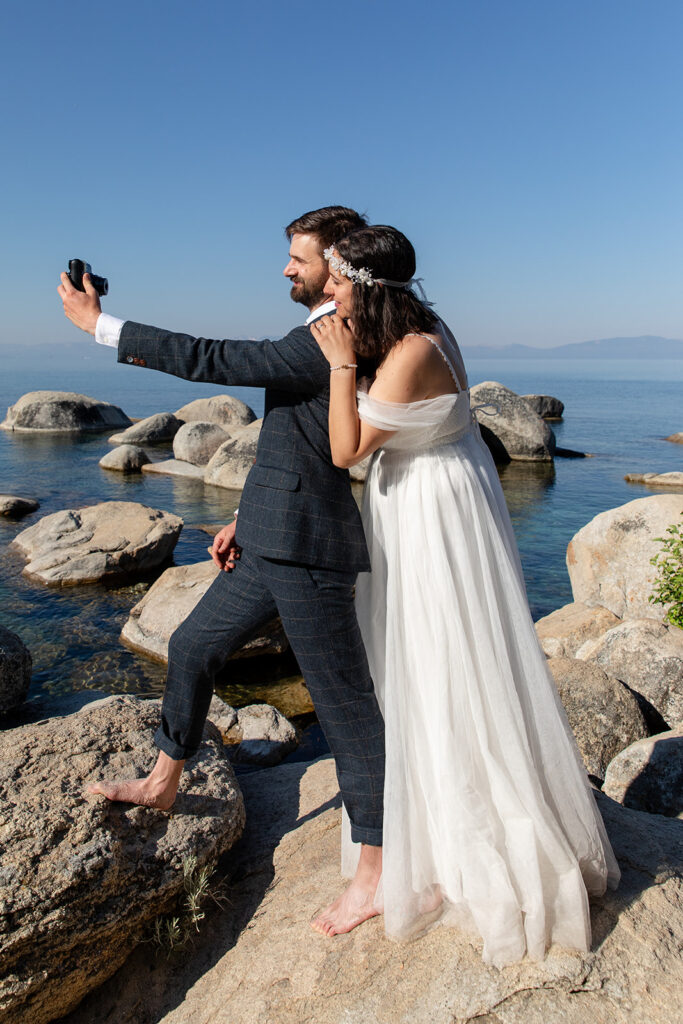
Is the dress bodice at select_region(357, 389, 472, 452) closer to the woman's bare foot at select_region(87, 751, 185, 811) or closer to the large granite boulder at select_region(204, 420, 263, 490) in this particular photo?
the woman's bare foot at select_region(87, 751, 185, 811)

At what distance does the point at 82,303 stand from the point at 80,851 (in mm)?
2041

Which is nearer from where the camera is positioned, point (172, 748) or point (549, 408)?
point (172, 748)

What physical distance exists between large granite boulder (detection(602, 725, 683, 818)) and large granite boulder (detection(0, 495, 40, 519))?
38.2 feet

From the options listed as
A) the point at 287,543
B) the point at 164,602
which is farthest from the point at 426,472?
the point at 164,602

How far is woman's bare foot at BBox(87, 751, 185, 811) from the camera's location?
10.4ft

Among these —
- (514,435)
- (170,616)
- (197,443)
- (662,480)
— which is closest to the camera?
(170,616)

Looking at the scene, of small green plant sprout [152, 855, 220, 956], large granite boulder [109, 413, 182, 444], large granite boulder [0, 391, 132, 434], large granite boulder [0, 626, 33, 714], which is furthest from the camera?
large granite boulder [0, 391, 132, 434]

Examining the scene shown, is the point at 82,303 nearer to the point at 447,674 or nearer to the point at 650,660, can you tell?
the point at 447,674

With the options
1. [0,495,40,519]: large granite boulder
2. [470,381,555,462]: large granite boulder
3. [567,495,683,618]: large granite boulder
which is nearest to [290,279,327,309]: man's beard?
[567,495,683,618]: large granite boulder

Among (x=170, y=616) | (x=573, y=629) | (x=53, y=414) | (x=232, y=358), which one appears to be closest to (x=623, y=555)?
(x=573, y=629)

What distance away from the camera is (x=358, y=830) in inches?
116

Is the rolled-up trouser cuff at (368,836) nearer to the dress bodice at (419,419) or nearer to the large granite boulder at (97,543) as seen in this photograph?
the dress bodice at (419,419)

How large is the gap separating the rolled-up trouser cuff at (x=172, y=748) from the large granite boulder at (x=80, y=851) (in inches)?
11.3

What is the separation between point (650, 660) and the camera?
637cm
